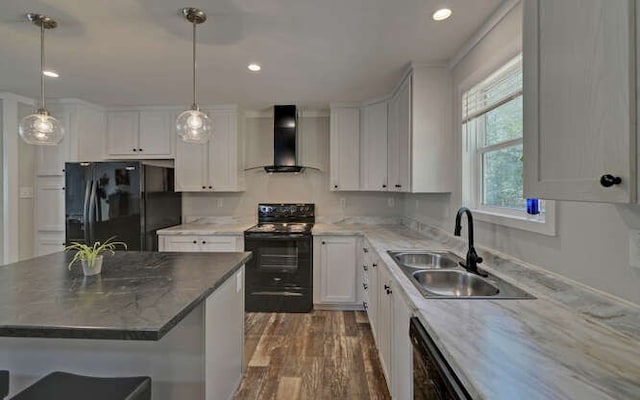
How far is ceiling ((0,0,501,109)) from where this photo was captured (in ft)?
5.77

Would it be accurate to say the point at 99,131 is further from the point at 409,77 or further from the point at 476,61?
the point at 476,61

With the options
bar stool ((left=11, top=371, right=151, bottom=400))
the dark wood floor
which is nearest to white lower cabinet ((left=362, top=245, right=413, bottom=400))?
the dark wood floor

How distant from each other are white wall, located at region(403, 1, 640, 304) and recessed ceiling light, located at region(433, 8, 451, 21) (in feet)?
1.01

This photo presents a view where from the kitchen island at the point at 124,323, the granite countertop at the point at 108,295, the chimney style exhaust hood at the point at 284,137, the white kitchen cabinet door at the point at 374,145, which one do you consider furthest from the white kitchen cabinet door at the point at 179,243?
the white kitchen cabinet door at the point at 374,145

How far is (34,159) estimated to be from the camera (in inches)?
138

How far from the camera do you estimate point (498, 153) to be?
6.31 ft

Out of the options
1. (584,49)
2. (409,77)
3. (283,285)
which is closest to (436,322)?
(584,49)

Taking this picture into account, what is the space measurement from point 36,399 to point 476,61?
2.87m

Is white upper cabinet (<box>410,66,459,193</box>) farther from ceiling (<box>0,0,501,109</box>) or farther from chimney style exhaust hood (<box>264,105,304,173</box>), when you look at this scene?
chimney style exhaust hood (<box>264,105,304,173</box>)

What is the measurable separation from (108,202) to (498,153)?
3.63 metres

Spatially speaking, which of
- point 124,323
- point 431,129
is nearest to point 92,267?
point 124,323

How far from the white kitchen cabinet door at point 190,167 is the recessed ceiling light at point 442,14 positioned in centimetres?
289

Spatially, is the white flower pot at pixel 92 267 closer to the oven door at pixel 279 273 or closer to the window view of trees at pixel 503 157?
the oven door at pixel 279 273

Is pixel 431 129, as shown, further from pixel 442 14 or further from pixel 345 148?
pixel 345 148
